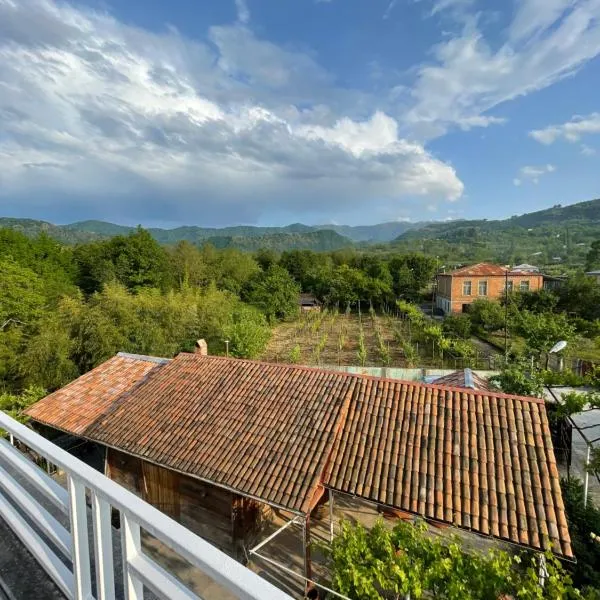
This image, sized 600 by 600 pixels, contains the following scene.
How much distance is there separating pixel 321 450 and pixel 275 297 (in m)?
29.8

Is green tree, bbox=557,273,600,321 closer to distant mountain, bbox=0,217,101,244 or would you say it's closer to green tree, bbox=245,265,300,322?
green tree, bbox=245,265,300,322

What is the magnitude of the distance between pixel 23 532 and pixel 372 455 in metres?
5.46

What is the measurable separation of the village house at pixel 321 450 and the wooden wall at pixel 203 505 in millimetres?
28

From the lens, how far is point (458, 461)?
6016 mm

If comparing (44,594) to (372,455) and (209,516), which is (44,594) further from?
(209,516)

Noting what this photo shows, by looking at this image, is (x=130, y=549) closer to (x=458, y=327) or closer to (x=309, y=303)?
(x=458, y=327)

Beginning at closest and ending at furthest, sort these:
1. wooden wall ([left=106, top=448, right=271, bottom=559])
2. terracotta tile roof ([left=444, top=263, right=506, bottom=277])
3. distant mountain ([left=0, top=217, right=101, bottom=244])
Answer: wooden wall ([left=106, top=448, right=271, bottom=559]), terracotta tile roof ([left=444, top=263, right=506, bottom=277]), distant mountain ([left=0, top=217, right=101, bottom=244])

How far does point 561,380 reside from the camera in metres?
11.3

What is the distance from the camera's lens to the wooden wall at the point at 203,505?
7.23 meters

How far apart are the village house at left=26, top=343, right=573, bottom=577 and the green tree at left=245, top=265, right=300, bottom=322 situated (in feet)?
85.6

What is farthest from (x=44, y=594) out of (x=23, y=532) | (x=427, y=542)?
(x=427, y=542)

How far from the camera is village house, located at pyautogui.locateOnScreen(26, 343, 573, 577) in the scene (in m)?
5.55

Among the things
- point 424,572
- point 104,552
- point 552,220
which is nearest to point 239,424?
point 424,572

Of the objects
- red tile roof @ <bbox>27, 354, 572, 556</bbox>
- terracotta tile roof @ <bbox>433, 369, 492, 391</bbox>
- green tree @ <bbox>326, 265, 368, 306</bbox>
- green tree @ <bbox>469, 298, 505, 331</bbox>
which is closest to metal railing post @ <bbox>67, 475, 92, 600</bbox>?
red tile roof @ <bbox>27, 354, 572, 556</bbox>
